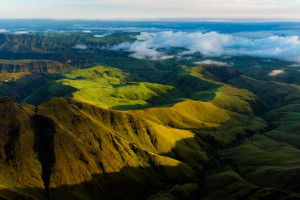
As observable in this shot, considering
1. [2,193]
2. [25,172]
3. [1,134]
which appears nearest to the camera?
[2,193]

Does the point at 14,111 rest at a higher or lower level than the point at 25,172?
higher

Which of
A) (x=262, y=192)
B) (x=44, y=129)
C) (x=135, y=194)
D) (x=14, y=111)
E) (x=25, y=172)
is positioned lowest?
(x=135, y=194)

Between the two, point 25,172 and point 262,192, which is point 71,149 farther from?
point 262,192

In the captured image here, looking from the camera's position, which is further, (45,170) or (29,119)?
(29,119)

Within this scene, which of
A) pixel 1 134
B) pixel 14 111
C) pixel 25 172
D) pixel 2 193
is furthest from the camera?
pixel 14 111

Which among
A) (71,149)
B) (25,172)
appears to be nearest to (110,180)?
(71,149)

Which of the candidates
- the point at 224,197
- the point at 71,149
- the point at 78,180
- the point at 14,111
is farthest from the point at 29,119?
the point at 224,197

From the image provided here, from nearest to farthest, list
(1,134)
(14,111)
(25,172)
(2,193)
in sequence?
1. (2,193)
2. (25,172)
3. (1,134)
4. (14,111)

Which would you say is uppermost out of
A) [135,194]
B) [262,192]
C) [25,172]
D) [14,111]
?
[14,111]

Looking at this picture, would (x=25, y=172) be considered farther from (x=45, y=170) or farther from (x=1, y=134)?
(x=1, y=134)
